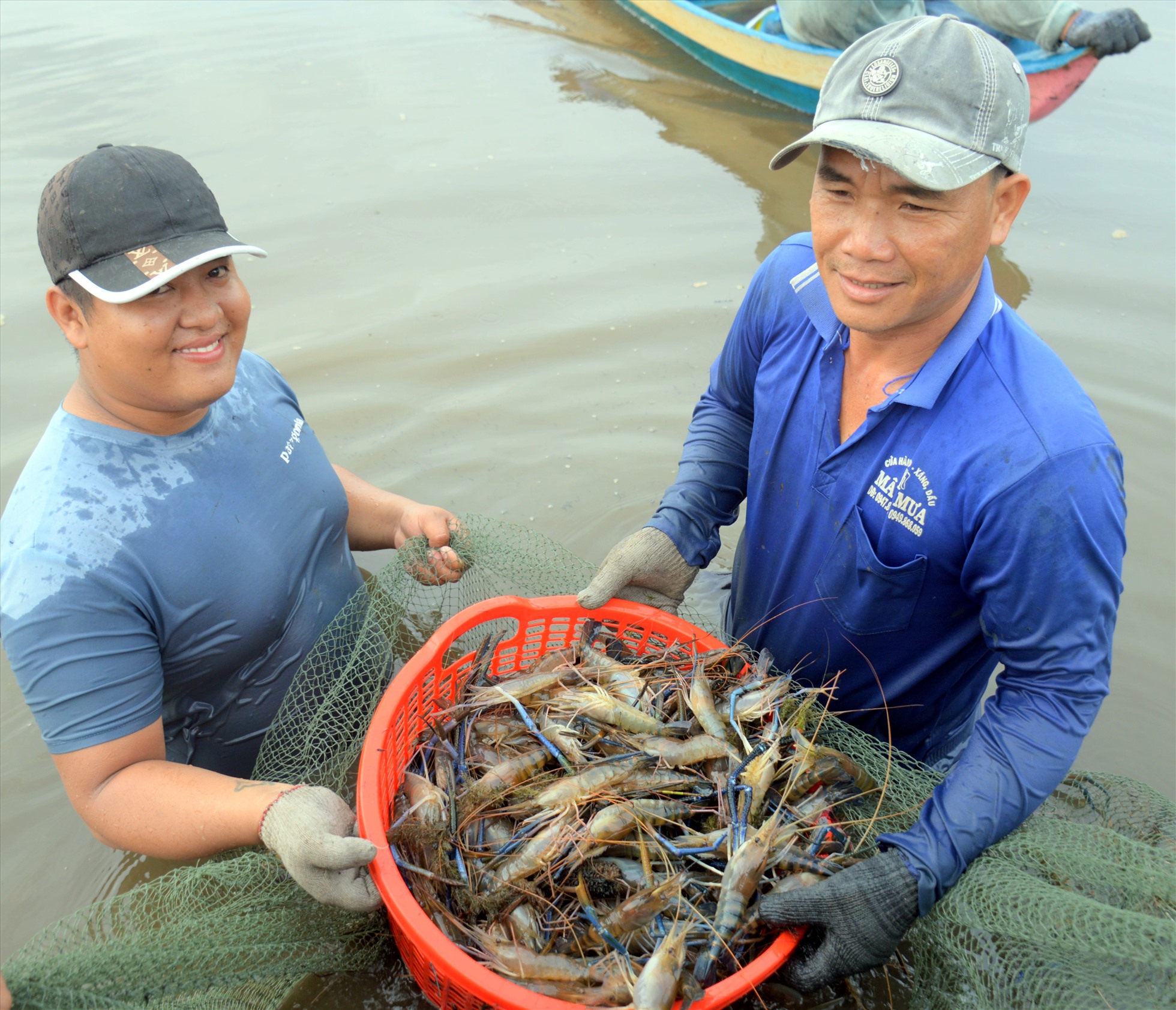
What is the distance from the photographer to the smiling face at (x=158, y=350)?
Result: 2135 mm

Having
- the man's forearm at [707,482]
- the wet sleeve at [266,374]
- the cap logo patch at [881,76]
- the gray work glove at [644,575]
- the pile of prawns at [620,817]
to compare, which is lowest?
the pile of prawns at [620,817]

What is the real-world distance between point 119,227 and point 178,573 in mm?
879

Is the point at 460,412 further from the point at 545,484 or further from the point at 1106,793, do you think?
the point at 1106,793

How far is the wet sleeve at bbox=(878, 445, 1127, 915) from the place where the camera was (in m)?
1.96

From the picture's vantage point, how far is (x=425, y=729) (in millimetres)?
2662

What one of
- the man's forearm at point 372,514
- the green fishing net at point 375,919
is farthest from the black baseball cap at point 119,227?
the man's forearm at point 372,514

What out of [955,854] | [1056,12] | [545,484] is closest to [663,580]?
[955,854]

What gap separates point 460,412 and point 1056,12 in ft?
18.3

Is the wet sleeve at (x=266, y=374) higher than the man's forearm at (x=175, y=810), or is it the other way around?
the wet sleeve at (x=266, y=374)

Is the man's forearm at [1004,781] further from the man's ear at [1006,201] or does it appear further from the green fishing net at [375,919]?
the man's ear at [1006,201]

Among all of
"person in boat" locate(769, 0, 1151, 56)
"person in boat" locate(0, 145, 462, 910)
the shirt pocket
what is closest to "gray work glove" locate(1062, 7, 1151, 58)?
"person in boat" locate(769, 0, 1151, 56)

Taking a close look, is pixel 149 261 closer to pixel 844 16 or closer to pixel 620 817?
pixel 620 817

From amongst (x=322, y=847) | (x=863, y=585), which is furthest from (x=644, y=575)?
(x=322, y=847)

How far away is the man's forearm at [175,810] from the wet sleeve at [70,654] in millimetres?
135
